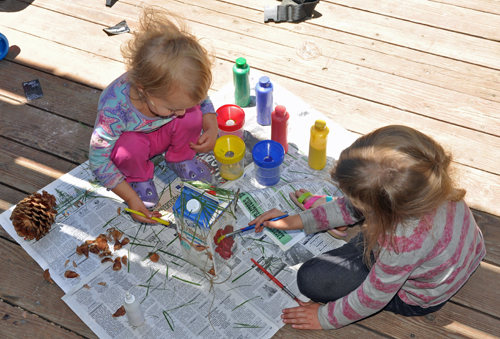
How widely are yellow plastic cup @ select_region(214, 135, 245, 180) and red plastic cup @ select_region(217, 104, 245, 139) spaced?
90mm

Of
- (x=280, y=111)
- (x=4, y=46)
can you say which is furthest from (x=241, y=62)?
(x=4, y=46)

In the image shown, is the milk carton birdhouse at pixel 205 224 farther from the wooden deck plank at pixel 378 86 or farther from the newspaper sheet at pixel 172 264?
the wooden deck plank at pixel 378 86

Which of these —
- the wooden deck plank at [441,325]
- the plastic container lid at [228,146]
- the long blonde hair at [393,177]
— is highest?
the long blonde hair at [393,177]

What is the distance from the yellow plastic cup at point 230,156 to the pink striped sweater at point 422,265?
657mm

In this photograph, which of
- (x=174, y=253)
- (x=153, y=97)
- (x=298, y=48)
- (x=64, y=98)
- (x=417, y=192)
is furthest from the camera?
(x=298, y=48)

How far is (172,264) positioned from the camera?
63.2 inches

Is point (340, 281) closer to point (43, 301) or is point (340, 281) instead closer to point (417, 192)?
point (417, 192)

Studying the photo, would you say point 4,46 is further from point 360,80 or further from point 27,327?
point 360,80

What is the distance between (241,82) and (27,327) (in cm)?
129

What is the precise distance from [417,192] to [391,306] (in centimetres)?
56

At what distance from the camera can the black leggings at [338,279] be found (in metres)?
1.43

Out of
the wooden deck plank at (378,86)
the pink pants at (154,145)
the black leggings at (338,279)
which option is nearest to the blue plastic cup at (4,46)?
the wooden deck plank at (378,86)

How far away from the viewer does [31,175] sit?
1.91m

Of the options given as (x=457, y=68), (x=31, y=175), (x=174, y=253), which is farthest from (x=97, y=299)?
(x=457, y=68)
